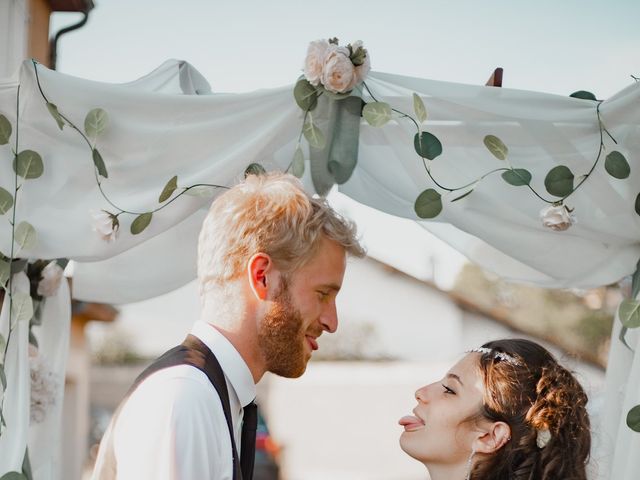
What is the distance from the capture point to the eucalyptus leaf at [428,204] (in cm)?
277

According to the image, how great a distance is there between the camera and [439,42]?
587 cm

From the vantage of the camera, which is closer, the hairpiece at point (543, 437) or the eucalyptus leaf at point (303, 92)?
the hairpiece at point (543, 437)

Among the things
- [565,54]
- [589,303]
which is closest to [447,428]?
[565,54]

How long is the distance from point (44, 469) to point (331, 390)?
19.7 m

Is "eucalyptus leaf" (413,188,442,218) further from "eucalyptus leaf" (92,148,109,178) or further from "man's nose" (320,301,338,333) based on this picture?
"eucalyptus leaf" (92,148,109,178)

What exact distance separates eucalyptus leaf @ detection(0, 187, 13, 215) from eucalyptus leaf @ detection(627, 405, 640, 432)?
1.87 m

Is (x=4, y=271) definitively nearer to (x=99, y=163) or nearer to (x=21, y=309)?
(x=21, y=309)

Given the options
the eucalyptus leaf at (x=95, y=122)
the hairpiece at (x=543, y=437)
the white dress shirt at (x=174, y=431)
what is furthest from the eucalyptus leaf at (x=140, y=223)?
the hairpiece at (x=543, y=437)

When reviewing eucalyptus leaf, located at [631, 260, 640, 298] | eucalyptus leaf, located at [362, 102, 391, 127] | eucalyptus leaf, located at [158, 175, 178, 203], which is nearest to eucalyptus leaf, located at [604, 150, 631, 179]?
eucalyptus leaf, located at [631, 260, 640, 298]

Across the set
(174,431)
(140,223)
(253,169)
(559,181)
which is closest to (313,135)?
(253,169)

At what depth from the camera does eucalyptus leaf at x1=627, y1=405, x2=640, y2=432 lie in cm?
266

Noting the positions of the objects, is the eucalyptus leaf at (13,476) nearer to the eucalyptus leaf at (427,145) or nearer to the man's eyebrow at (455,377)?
the man's eyebrow at (455,377)

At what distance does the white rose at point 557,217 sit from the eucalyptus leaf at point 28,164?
1472 mm

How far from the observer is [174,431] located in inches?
69.2
